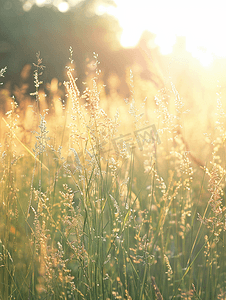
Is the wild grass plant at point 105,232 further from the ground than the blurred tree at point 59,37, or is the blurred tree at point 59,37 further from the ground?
the blurred tree at point 59,37

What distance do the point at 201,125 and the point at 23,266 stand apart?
5.52 feet

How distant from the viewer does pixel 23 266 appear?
4.58ft

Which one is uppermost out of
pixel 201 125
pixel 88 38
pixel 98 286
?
pixel 88 38

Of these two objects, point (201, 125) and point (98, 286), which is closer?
point (98, 286)

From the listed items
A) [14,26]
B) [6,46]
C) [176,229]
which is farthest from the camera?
[14,26]

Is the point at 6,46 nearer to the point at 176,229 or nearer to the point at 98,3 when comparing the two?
the point at 98,3

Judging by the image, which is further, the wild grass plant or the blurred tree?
the blurred tree

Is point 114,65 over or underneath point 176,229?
over

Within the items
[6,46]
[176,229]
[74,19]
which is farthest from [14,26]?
[176,229]

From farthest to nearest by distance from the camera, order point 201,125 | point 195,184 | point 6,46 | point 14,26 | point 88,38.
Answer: point 88,38 < point 14,26 < point 6,46 < point 201,125 < point 195,184

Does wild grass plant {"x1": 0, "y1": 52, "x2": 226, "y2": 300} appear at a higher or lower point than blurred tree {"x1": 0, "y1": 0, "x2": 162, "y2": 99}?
lower

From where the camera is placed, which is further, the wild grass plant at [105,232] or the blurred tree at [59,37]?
the blurred tree at [59,37]

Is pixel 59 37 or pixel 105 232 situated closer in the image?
pixel 105 232

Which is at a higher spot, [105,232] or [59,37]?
[59,37]
